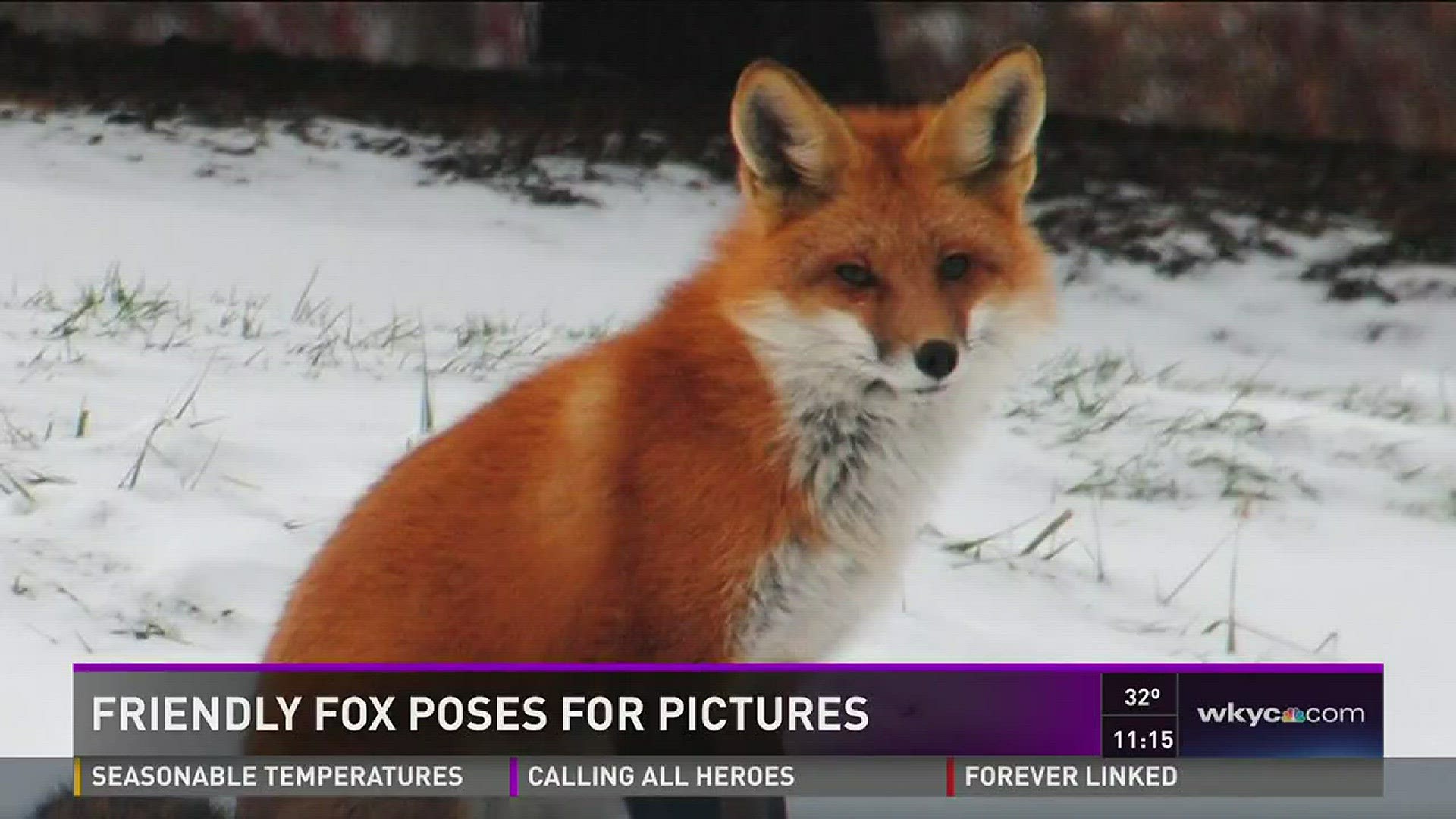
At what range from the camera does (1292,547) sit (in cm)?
435

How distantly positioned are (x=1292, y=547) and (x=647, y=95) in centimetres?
686

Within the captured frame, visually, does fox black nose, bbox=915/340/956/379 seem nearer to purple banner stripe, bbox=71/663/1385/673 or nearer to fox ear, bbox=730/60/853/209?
fox ear, bbox=730/60/853/209

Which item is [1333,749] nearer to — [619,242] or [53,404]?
[53,404]

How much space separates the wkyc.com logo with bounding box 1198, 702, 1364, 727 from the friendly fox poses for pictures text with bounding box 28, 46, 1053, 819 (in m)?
0.56

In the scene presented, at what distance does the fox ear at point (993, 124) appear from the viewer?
288cm

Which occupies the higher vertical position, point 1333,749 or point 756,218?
point 756,218

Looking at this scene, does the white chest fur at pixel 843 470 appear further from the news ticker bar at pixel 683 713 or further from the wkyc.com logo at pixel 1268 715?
the wkyc.com logo at pixel 1268 715

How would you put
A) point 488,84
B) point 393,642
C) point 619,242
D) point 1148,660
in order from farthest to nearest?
point 488,84
point 619,242
point 1148,660
point 393,642

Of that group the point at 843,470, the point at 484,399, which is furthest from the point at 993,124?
the point at 484,399

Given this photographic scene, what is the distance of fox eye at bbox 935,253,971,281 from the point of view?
9.30 ft

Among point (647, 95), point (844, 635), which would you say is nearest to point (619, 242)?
point (647, 95)

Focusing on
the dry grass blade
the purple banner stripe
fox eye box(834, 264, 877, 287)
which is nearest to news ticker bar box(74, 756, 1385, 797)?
the purple banner stripe

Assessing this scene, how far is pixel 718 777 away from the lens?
2775 mm

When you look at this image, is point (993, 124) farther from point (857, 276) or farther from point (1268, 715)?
point (1268, 715)
